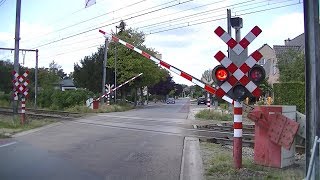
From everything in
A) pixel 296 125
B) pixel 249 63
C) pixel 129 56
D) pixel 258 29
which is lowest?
pixel 296 125

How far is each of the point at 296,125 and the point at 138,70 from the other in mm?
49257

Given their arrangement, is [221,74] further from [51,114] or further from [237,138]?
[51,114]

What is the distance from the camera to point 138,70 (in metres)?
58.2

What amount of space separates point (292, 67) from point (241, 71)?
37524mm

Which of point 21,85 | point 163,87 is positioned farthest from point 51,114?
point 163,87

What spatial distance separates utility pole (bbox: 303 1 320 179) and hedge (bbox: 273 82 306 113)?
21.5 meters

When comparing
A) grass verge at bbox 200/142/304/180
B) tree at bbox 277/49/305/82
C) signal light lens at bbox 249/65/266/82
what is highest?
tree at bbox 277/49/305/82

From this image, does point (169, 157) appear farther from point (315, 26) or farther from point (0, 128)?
point (0, 128)

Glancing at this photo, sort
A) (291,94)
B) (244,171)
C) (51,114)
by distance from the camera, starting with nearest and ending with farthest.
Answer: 1. (244,171)
2. (291,94)
3. (51,114)

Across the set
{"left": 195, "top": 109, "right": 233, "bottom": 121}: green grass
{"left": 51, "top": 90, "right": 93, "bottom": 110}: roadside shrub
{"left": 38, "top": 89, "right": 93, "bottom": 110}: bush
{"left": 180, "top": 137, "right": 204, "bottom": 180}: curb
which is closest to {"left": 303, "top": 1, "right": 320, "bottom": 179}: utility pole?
{"left": 180, "top": 137, "right": 204, "bottom": 180}: curb

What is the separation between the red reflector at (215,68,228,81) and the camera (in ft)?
30.4

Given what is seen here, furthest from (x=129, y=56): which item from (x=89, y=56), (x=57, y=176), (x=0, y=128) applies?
(x=57, y=176)

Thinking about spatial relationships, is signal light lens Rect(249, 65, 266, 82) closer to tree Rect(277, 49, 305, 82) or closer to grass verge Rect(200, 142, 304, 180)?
grass verge Rect(200, 142, 304, 180)

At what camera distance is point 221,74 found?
9305 mm
